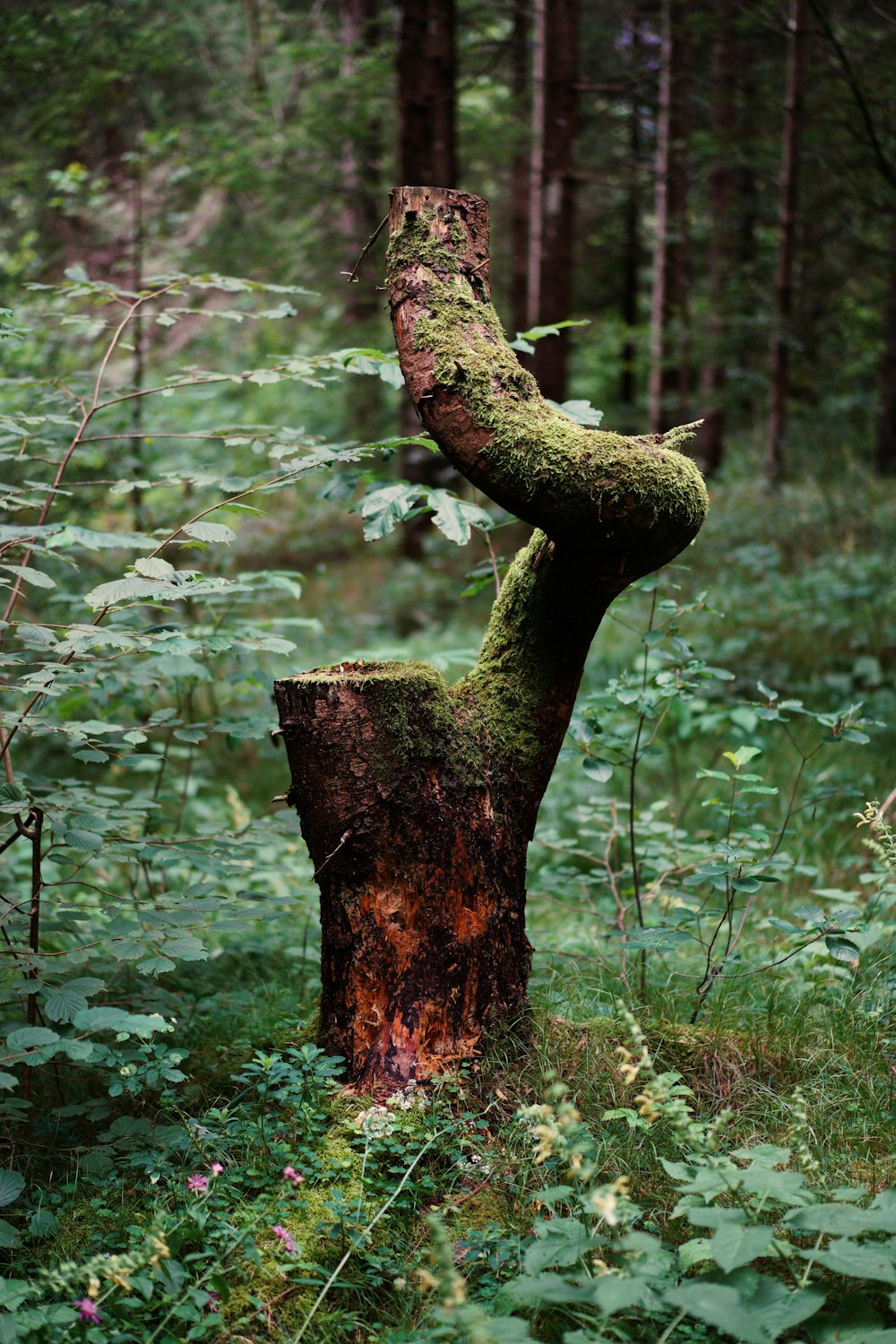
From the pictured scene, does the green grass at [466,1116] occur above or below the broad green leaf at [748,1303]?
below

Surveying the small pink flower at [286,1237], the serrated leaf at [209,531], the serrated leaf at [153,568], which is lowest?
the small pink flower at [286,1237]

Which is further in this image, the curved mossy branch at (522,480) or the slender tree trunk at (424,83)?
the slender tree trunk at (424,83)

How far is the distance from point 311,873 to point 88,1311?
3.29 m

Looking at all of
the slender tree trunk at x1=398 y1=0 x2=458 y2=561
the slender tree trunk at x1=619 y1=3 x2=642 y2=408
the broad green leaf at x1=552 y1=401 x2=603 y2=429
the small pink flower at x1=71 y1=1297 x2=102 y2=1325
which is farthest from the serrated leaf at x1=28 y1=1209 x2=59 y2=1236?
the slender tree trunk at x1=619 y1=3 x2=642 y2=408

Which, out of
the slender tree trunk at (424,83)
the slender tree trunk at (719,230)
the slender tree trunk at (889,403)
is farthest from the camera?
the slender tree trunk at (719,230)

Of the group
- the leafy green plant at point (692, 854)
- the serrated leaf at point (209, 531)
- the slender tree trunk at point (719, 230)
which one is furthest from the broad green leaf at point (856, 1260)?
the slender tree trunk at point (719, 230)

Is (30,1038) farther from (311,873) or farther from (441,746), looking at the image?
(311,873)

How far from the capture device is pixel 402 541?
37.9 feet

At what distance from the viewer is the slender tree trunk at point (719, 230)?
1163 cm

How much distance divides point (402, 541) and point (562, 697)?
900 cm

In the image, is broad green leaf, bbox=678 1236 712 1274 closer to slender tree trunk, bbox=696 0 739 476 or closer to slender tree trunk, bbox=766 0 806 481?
slender tree trunk, bbox=766 0 806 481

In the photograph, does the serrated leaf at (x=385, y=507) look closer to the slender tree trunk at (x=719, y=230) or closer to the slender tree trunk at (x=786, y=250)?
the slender tree trunk at (x=786, y=250)

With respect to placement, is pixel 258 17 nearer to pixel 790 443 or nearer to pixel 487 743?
pixel 790 443

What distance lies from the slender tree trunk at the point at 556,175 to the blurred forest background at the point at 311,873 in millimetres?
38
